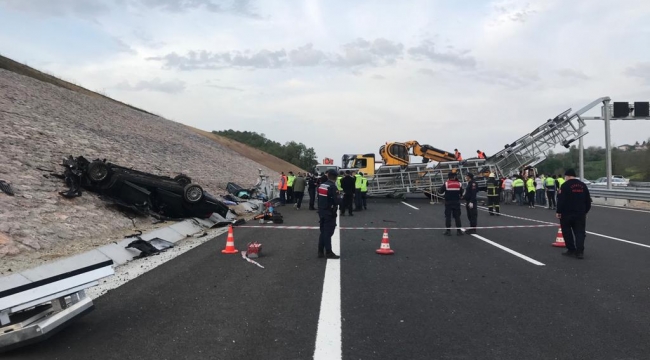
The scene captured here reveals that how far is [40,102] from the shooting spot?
78.4 feet

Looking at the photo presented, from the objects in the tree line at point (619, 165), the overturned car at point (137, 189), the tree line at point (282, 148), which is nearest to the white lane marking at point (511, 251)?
the overturned car at point (137, 189)

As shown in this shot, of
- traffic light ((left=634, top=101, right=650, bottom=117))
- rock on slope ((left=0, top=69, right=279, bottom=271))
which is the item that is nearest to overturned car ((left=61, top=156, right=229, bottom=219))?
rock on slope ((left=0, top=69, right=279, bottom=271))

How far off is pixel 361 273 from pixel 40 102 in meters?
22.3

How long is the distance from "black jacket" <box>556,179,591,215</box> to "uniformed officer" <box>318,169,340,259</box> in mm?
4549

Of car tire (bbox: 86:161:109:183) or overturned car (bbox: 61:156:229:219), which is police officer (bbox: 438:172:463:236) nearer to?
overturned car (bbox: 61:156:229:219)

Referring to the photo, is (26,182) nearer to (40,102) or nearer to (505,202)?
(40,102)

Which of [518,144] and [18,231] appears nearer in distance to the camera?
[18,231]

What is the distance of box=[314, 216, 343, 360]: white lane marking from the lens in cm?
442

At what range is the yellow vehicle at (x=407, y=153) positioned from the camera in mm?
29172

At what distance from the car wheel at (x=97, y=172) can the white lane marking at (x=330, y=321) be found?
8.35 metres

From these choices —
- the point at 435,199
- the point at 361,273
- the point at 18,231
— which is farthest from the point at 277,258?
the point at 435,199

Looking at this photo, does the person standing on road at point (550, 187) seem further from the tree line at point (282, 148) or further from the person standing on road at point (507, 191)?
the tree line at point (282, 148)

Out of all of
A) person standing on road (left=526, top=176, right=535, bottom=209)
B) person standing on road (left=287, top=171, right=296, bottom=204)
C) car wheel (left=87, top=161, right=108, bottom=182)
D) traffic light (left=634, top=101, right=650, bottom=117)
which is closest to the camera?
car wheel (left=87, top=161, right=108, bottom=182)

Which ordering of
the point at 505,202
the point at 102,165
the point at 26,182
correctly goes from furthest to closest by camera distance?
the point at 505,202, the point at 102,165, the point at 26,182
